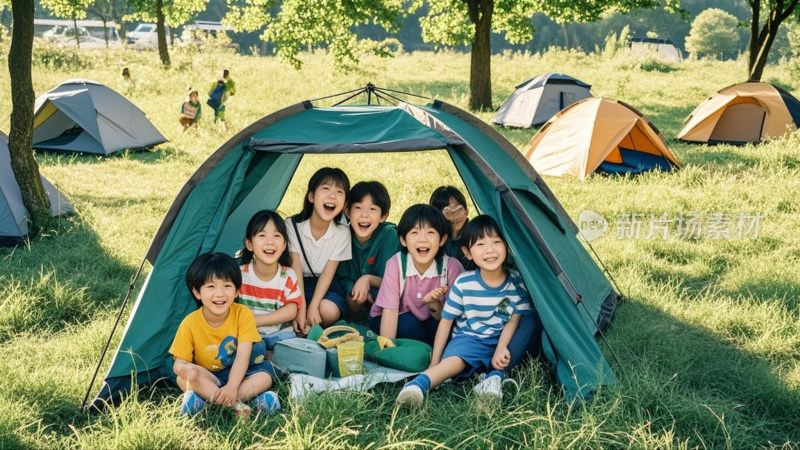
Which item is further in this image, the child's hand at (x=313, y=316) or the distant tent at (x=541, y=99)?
the distant tent at (x=541, y=99)

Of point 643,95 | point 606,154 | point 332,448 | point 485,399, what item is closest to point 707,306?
point 485,399

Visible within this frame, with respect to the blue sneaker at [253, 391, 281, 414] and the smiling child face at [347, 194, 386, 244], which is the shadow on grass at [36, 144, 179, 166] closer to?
the smiling child face at [347, 194, 386, 244]

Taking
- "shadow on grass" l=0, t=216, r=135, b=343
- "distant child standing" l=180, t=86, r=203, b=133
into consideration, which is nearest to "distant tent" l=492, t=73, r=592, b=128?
"distant child standing" l=180, t=86, r=203, b=133

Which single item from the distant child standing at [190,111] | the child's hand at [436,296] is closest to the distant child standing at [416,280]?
the child's hand at [436,296]

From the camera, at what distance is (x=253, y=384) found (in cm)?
368

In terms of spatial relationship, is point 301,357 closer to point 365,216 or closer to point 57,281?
point 365,216

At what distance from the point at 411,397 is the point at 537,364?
2.58ft

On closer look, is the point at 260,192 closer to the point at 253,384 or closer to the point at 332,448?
the point at 253,384

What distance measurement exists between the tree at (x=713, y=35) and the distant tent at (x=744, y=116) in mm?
59549

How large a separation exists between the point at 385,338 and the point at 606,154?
5.76m

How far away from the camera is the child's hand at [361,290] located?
15.3 ft

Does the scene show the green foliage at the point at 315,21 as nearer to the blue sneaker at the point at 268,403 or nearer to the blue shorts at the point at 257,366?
the blue shorts at the point at 257,366

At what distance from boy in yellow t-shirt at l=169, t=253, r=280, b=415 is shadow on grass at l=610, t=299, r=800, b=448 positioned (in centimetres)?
185

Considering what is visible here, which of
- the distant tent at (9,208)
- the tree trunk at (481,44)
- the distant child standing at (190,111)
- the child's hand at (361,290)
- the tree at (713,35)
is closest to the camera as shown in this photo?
the child's hand at (361,290)
